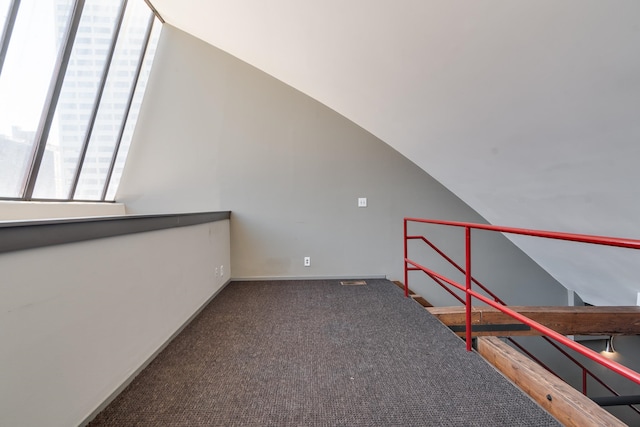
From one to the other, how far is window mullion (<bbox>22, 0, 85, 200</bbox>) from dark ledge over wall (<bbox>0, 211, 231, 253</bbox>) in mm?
1620

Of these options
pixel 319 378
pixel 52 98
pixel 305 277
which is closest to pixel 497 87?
pixel 319 378

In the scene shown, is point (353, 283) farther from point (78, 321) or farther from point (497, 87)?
point (78, 321)

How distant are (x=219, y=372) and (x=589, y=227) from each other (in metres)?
2.65

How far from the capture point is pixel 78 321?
3.92 feet

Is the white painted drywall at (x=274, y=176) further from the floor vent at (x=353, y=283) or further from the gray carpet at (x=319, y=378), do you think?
the gray carpet at (x=319, y=378)

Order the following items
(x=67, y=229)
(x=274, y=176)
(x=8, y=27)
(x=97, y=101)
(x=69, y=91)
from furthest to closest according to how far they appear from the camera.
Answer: (x=274, y=176)
(x=97, y=101)
(x=69, y=91)
(x=8, y=27)
(x=67, y=229)

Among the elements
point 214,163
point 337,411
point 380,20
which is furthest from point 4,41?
point 337,411

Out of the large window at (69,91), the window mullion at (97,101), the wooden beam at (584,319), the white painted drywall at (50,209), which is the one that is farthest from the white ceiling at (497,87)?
the white painted drywall at (50,209)

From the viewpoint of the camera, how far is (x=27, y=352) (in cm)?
97

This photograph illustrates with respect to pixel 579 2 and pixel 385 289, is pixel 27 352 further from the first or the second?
pixel 385 289

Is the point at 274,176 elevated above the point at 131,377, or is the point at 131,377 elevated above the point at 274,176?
the point at 274,176

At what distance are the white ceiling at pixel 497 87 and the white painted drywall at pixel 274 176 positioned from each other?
54 cm

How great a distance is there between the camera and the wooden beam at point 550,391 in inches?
43.3

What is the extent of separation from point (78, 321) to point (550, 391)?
2.10 m
